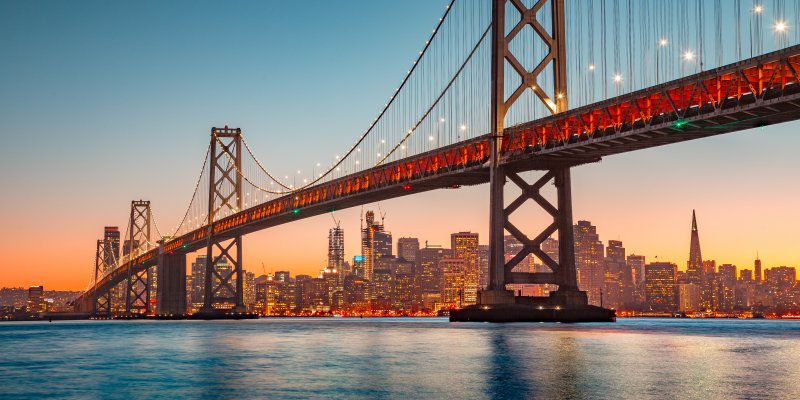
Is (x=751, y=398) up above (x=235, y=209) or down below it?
below

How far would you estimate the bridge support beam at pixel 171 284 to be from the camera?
413 ft

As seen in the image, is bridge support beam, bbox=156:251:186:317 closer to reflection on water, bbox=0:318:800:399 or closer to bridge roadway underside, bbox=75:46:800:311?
bridge roadway underside, bbox=75:46:800:311

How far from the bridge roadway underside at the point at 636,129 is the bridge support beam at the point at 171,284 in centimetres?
5668

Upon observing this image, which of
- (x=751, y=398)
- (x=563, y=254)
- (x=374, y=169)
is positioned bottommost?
(x=751, y=398)

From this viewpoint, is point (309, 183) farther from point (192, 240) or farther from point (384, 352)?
point (384, 352)

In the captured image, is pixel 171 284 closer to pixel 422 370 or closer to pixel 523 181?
pixel 523 181

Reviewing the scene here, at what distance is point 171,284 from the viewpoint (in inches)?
5044

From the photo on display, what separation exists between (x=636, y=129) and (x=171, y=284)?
289 ft

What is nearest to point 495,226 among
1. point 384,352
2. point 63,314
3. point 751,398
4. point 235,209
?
point 384,352

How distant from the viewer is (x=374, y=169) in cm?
7475

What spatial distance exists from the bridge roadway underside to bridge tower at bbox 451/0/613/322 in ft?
3.50

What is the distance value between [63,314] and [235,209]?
97.6 meters

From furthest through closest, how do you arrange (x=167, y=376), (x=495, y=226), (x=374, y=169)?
(x=374, y=169) → (x=495, y=226) → (x=167, y=376)

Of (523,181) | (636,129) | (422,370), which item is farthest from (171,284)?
(422,370)
